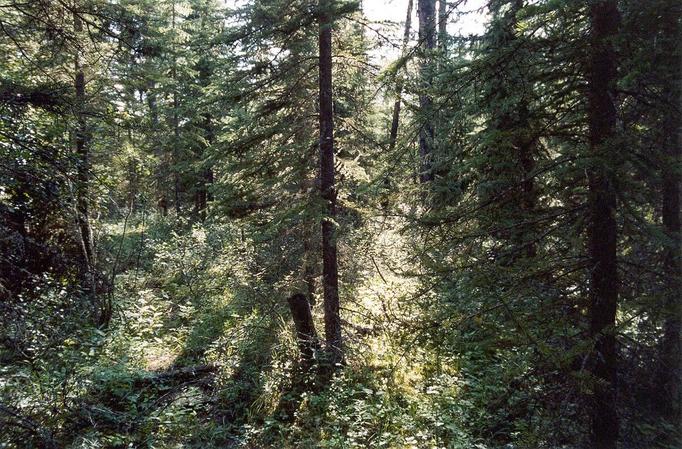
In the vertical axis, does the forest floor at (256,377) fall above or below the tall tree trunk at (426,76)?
below

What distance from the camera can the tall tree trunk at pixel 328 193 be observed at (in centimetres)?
766

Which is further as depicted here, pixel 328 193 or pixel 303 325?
pixel 303 325

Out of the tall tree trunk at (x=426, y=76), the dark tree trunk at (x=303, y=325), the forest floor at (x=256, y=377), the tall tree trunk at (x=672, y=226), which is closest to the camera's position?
the tall tree trunk at (x=672, y=226)

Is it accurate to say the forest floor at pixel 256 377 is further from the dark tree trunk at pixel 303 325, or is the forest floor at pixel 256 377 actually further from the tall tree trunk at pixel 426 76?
the tall tree trunk at pixel 426 76

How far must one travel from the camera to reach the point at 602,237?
4.24 m

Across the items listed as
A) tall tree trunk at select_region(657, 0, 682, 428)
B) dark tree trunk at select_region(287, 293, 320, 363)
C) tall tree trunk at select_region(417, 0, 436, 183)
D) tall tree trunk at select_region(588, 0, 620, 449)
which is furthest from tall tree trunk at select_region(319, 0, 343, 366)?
tall tree trunk at select_region(657, 0, 682, 428)

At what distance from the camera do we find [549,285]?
4.57 metres

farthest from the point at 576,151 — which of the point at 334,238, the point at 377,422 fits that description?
the point at 377,422

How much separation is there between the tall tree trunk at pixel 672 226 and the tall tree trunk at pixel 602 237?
17.9 inches

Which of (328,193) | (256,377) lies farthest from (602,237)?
(256,377)

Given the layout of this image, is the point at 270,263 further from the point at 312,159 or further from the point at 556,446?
the point at 556,446

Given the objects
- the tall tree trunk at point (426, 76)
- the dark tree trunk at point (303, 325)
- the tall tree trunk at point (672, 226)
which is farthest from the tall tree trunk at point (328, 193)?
the tall tree trunk at point (672, 226)

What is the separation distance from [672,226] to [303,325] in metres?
6.31

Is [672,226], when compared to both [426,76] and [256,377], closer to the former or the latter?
[426,76]
